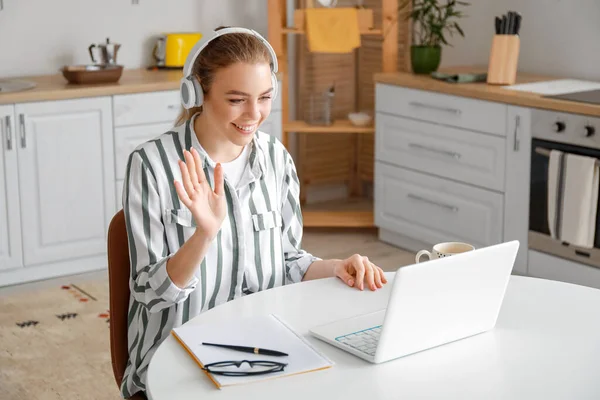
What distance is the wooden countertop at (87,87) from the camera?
13.4 feet

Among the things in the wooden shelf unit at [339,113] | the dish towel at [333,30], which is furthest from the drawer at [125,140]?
the dish towel at [333,30]

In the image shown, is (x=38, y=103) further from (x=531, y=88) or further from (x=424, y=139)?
(x=531, y=88)

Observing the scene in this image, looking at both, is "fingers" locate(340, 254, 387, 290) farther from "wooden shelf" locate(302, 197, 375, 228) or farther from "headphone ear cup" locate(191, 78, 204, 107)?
"wooden shelf" locate(302, 197, 375, 228)

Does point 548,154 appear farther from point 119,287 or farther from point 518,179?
point 119,287

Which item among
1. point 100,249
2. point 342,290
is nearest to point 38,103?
point 100,249

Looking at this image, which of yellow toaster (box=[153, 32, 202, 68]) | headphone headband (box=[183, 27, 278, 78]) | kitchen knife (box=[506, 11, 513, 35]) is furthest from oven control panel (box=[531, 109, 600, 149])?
headphone headband (box=[183, 27, 278, 78])

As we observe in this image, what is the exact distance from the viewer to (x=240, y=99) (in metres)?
1.98

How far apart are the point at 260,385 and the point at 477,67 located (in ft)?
12.2

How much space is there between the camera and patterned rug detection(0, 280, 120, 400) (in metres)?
3.15

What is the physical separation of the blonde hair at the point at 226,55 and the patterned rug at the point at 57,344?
4.68 ft

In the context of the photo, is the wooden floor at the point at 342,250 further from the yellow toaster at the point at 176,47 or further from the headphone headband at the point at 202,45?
the headphone headband at the point at 202,45

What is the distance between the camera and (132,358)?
2008 millimetres

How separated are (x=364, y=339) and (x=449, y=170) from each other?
9.37ft

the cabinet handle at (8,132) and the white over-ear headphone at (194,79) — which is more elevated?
the white over-ear headphone at (194,79)
